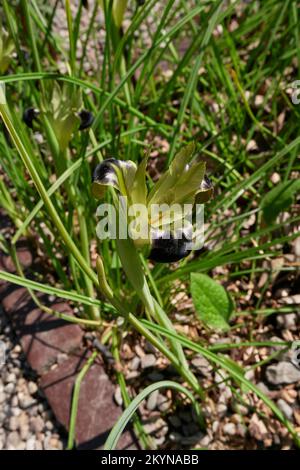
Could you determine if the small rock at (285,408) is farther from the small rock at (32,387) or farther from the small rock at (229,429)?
the small rock at (32,387)

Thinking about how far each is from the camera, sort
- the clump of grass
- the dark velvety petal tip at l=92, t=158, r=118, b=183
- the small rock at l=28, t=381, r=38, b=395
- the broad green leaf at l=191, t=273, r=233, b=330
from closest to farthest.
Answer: the dark velvety petal tip at l=92, t=158, r=118, b=183, the clump of grass, the broad green leaf at l=191, t=273, r=233, b=330, the small rock at l=28, t=381, r=38, b=395

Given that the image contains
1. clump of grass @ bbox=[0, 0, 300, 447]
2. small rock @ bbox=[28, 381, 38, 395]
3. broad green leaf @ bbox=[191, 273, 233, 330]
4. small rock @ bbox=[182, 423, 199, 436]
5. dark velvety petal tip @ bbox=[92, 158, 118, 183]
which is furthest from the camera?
small rock @ bbox=[28, 381, 38, 395]

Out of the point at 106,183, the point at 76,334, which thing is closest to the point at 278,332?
the point at 76,334

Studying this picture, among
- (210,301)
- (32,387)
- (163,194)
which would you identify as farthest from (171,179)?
(32,387)

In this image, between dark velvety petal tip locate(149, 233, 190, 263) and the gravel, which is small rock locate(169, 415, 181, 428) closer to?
the gravel

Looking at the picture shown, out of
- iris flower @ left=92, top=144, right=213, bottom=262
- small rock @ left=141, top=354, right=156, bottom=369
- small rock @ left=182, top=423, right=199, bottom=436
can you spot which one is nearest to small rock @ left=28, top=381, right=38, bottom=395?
small rock @ left=141, top=354, right=156, bottom=369

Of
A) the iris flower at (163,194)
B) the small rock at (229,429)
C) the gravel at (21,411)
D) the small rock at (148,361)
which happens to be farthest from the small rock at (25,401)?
the iris flower at (163,194)

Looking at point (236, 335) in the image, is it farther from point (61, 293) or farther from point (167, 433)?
point (61, 293)
